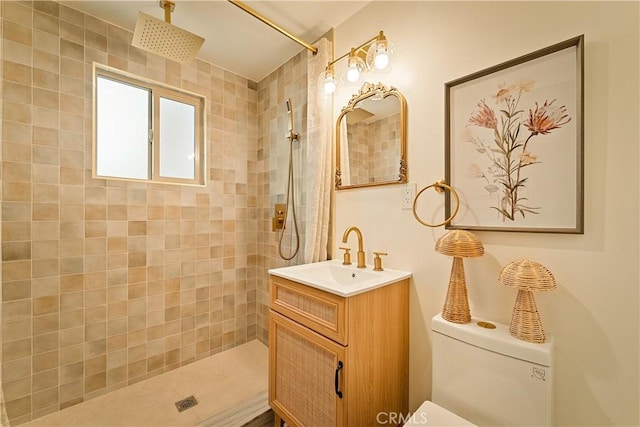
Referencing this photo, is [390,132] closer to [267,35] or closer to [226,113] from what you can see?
[267,35]

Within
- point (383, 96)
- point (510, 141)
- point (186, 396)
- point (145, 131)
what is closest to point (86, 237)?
point (145, 131)

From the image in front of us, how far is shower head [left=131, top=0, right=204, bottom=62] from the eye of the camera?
1.34 m

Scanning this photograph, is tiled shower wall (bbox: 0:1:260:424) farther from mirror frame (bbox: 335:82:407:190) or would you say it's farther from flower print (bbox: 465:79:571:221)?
flower print (bbox: 465:79:571:221)

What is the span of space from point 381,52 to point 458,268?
3.67 feet

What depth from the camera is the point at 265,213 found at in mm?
2352

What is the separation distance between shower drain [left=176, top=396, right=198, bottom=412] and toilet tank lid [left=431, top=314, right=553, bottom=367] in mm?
1554

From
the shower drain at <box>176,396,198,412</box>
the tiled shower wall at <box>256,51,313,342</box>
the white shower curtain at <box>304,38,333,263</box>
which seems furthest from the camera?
the tiled shower wall at <box>256,51,313,342</box>

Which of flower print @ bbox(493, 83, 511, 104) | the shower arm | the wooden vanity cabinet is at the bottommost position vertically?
the wooden vanity cabinet

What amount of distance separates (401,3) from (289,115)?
3.31 feet

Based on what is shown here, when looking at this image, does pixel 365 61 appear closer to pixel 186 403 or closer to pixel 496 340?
pixel 496 340

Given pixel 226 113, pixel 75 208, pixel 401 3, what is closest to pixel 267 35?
pixel 226 113

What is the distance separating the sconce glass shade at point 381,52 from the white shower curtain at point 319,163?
0.42 m

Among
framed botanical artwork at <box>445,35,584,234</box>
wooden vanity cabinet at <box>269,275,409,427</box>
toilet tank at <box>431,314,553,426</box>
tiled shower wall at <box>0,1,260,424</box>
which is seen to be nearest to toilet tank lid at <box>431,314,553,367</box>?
toilet tank at <box>431,314,553,426</box>

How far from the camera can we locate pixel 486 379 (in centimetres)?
92
